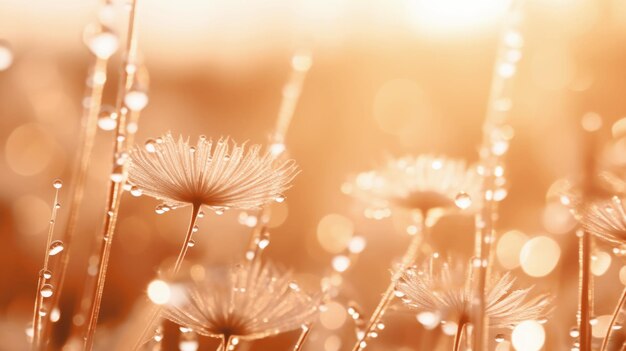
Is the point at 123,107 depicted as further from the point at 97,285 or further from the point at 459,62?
the point at 459,62

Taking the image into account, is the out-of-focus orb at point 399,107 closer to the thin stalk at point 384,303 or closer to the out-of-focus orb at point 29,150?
the out-of-focus orb at point 29,150

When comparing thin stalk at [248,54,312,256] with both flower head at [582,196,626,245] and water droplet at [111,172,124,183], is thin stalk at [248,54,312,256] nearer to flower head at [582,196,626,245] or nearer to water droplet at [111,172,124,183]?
water droplet at [111,172,124,183]

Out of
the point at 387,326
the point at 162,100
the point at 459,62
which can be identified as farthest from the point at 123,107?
the point at 459,62

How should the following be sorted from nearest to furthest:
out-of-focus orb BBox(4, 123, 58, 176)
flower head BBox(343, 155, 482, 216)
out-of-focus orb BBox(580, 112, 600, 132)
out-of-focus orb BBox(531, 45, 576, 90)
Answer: out-of-focus orb BBox(580, 112, 600, 132)
flower head BBox(343, 155, 482, 216)
out-of-focus orb BBox(531, 45, 576, 90)
out-of-focus orb BBox(4, 123, 58, 176)

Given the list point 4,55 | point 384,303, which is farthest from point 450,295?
point 4,55

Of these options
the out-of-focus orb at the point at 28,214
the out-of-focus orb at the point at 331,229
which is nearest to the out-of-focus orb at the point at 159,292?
the out-of-focus orb at the point at 331,229

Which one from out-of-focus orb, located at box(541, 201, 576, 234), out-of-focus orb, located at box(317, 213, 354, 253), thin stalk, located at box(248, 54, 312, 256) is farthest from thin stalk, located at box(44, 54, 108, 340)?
out-of-focus orb, located at box(317, 213, 354, 253)

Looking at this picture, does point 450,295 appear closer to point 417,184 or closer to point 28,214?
point 417,184
